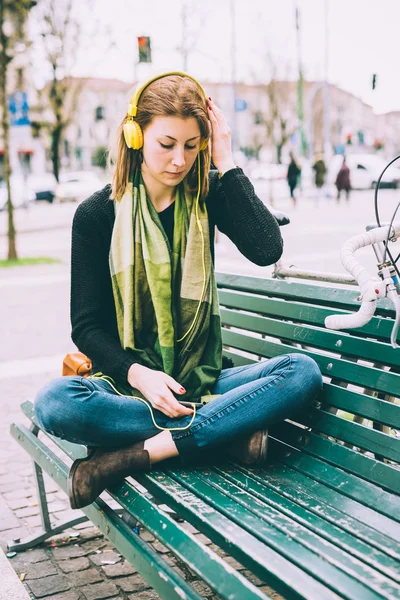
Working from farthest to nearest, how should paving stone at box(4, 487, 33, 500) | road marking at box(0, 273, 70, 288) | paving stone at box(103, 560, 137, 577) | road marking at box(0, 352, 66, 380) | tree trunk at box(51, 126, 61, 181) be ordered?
tree trunk at box(51, 126, 61, 181) < road marking at box(0, 273, 70, 288) < road marking at box(0, 352, 66, 380) < paving stone at box(4, 487, 33, 500) < paving stone at box(103, 560, 137, 577)

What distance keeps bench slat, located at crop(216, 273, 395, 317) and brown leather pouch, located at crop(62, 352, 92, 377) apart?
29.4 inches

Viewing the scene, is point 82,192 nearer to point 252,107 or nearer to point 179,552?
point 179,552

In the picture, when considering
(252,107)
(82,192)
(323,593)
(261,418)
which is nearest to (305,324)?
(261,418)

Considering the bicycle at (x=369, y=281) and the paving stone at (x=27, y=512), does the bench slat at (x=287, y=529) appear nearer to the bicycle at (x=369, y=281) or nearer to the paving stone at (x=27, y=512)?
the bicycle at (x=369, y=281)

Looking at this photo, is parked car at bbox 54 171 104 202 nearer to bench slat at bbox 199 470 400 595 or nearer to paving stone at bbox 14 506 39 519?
paving stone at bbox 14 506 39 519

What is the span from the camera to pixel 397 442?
2.12 meters

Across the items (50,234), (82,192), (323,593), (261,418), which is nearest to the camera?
(323,593)

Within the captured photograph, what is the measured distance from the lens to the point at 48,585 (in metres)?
2.77

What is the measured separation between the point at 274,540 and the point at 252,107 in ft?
255

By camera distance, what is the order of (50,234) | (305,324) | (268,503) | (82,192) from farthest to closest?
(82,192) → (50,234) → (305,324) → (268,503)

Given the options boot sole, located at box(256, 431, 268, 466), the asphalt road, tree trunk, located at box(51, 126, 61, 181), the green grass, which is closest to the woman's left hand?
boot sole, located at box(256, 431, 268, 466)

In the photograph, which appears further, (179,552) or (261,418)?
(261,418)

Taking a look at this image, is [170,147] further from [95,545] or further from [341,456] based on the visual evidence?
[95,545]

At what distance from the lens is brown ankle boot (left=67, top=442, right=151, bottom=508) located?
7.55ft
